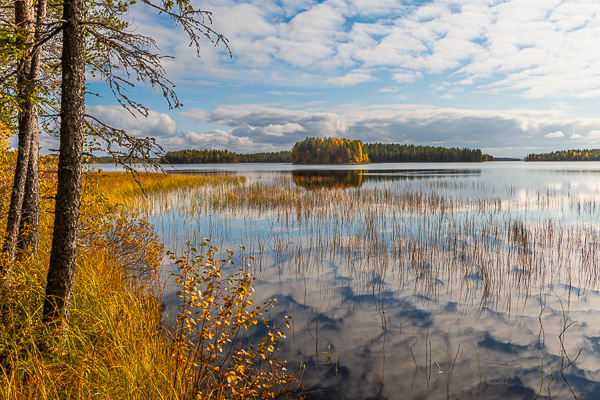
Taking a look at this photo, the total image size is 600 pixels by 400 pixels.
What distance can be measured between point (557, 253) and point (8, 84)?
48.5 ft

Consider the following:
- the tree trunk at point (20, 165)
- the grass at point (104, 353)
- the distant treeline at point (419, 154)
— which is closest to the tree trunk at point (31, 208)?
the tree trunk at point (20, 165)

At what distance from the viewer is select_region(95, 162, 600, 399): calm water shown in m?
5.12

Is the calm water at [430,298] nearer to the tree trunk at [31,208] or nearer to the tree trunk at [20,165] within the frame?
the tree trunk at [31,208]

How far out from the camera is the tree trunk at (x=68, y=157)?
409 centimetres

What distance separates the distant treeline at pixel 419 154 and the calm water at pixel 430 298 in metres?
171

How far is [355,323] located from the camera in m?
6.64

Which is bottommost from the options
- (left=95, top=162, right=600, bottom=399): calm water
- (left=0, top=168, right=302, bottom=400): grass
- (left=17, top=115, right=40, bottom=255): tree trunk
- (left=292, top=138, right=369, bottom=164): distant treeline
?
(left=95, top=162, right=600, bottom=399): calm water

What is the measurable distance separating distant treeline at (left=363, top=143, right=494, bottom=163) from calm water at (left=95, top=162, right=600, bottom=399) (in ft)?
561

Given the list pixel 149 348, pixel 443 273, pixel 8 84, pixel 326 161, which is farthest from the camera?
pixel 326 161

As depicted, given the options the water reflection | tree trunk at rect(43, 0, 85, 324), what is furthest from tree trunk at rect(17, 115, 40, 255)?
the water reflection

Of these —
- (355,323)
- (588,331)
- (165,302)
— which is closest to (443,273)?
(588,331)

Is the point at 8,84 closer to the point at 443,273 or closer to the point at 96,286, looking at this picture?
the point at 96,286

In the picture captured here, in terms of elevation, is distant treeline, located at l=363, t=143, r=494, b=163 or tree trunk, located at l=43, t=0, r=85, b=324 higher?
distant treeline, located at l=363, t=143, r=494, b=163

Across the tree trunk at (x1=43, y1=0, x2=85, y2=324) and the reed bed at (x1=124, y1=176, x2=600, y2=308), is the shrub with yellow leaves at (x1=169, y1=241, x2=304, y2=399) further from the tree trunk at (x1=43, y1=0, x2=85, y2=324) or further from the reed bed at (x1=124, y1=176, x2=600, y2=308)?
the reed bed at (x1=124, y1=176, x2=600, y2=308)
